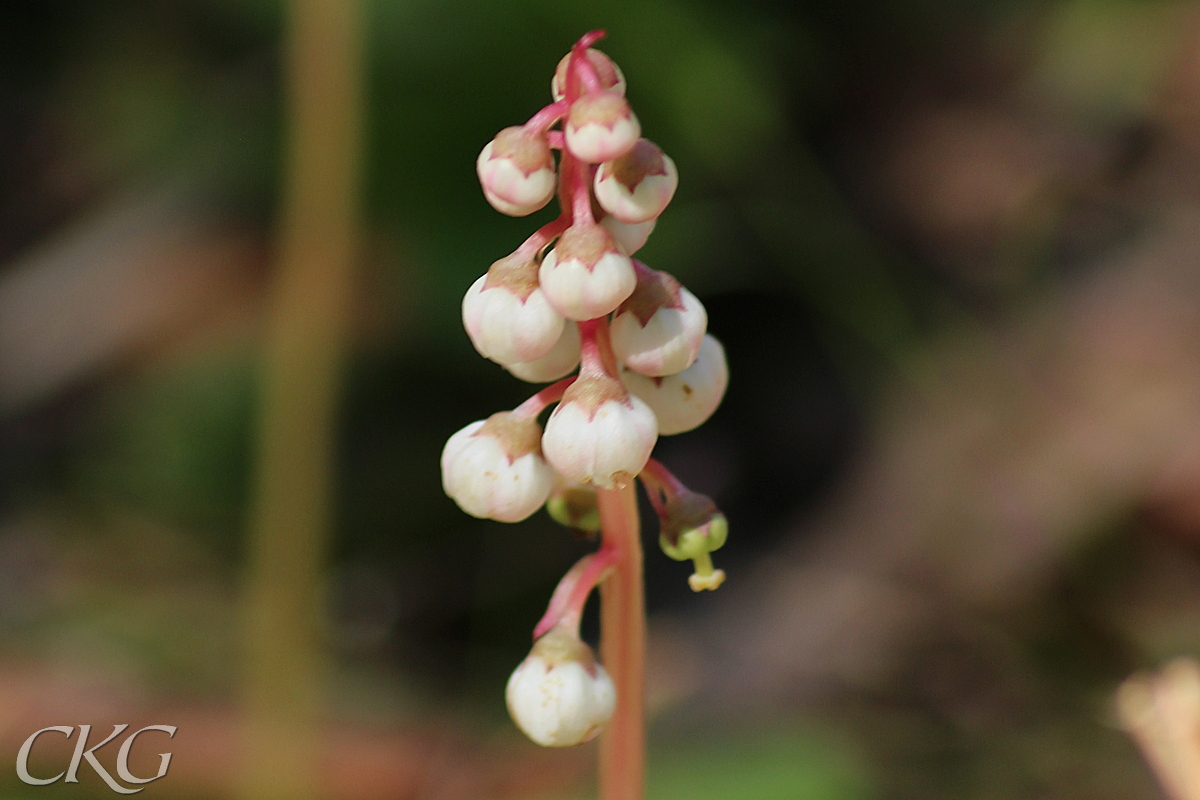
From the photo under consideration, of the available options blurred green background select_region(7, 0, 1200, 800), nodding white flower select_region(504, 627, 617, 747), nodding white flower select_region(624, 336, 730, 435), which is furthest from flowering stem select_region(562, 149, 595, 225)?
blurred green background select_region(7, 0, 1200, 800)

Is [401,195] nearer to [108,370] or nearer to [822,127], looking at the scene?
[108,370]

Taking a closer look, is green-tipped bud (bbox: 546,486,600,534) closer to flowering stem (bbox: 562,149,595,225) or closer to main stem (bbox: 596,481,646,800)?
main stem (bbox: 596,481,646,800)

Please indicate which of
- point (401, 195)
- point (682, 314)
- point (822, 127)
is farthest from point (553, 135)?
point (822, 127)

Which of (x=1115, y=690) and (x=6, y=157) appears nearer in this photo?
(x=1115, y=690)

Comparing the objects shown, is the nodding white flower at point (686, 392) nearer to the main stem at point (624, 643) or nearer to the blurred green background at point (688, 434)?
the main stem at point (624, 643)

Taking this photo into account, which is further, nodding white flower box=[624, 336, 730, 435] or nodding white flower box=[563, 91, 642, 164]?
nodding white flower box=[624, 336, 730, 435]
